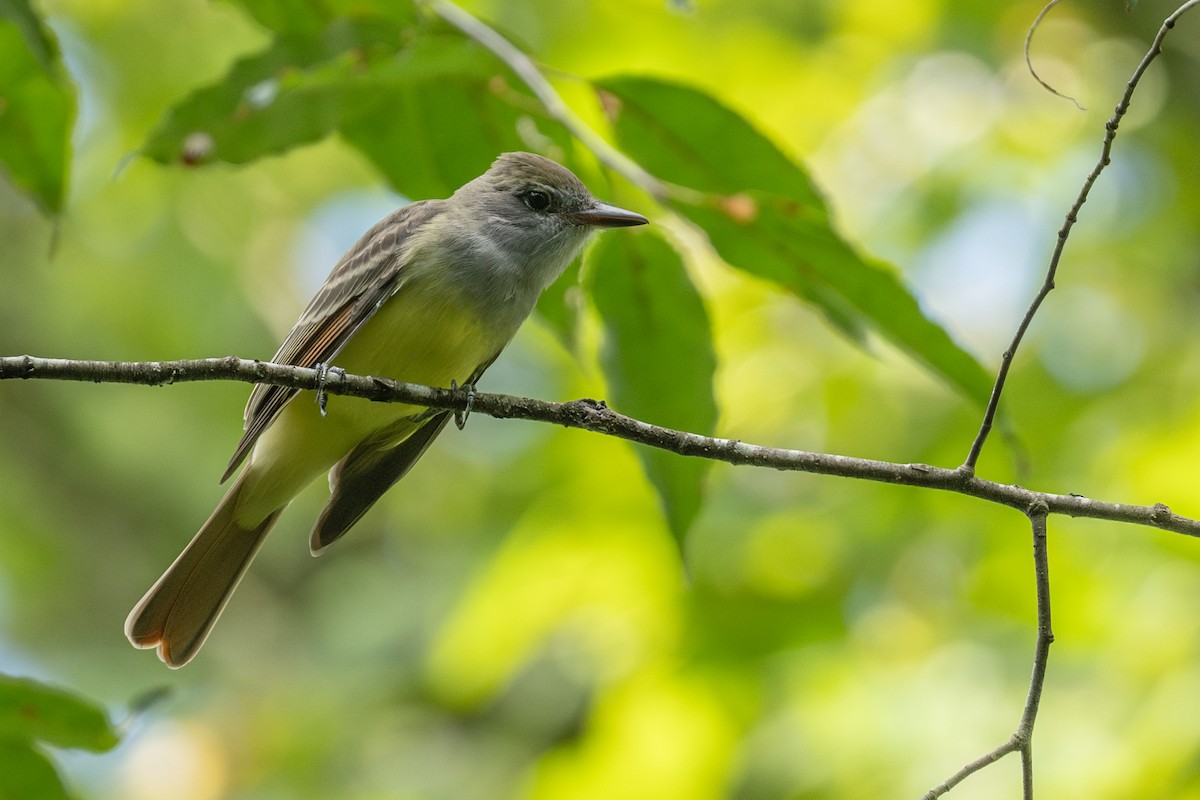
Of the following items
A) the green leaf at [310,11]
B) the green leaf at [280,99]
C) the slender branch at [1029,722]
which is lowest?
the slender branch at [1029,722]

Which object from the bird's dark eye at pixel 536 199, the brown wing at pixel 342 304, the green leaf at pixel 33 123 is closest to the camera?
the green leaf at pixel 33 123

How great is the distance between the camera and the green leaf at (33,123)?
2.86 meters

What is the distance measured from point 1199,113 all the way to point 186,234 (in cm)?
566

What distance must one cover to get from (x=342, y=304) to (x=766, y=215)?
133cm

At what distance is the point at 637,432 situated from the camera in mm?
2320

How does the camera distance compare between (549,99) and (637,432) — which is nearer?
(637,432)

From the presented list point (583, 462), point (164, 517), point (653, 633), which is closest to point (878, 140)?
point (583, 462)

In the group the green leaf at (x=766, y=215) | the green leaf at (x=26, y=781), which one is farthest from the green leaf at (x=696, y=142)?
the green leaf at (x=26, y=781)

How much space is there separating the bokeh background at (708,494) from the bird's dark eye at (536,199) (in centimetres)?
61

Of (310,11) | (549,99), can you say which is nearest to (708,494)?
(549,99)

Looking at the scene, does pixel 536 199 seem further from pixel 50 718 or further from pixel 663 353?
pixel 50 718

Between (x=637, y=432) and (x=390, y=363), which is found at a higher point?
(x=390, y=363)

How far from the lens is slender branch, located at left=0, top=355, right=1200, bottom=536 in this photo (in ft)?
6.74

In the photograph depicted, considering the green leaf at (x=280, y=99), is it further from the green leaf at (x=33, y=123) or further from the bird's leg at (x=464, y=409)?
the bird's leg at (x=464, y=409)
